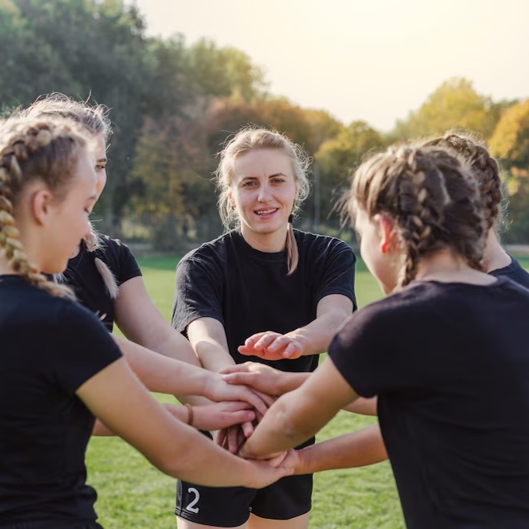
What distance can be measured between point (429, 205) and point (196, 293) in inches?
66.8

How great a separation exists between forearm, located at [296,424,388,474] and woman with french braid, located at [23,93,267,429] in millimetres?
280

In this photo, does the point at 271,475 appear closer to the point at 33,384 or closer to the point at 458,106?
the point at 33,384

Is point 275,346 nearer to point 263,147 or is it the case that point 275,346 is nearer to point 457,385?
point 263,147

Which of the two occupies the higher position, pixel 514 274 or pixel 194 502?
pixel 514 274

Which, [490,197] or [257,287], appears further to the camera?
[257,287]

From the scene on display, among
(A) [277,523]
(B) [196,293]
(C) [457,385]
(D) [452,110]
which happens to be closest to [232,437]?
(B) [196,293]

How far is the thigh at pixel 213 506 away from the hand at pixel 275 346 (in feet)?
2.39

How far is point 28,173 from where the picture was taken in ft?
7.00

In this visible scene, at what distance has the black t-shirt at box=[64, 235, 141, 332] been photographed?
3.31m

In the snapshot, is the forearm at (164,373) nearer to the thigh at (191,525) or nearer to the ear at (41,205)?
the thigh at (191,525)

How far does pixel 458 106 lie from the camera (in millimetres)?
37062

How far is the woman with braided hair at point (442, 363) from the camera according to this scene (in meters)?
2.03

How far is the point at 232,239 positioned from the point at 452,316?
6.50 feet

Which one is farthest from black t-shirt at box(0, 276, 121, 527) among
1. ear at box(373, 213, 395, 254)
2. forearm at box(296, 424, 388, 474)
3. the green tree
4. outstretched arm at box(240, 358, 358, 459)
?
the green tree
